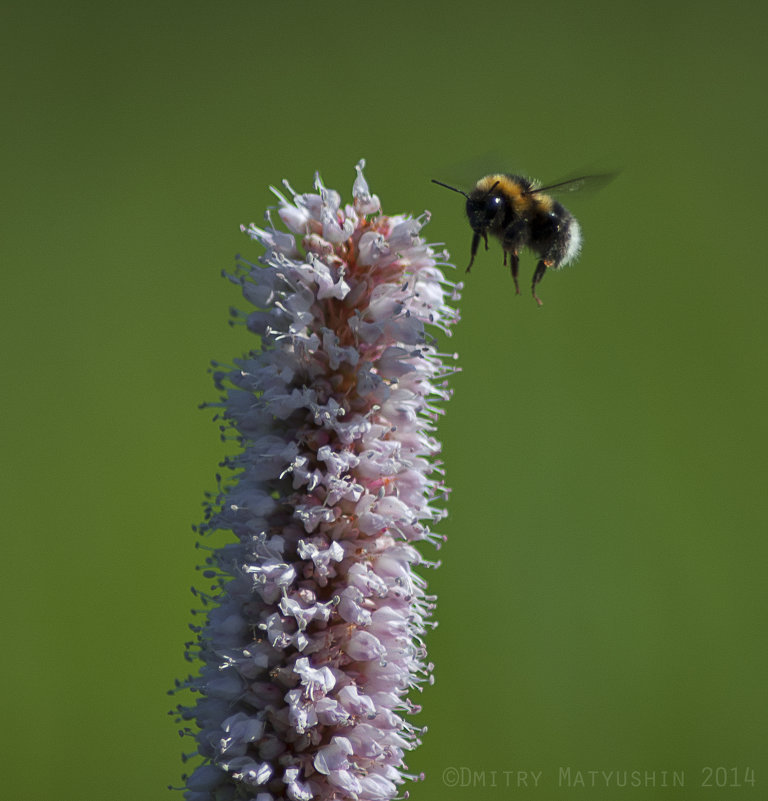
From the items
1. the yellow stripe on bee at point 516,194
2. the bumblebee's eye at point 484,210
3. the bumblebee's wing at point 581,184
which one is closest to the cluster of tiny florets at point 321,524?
the bumblebee's eye at point 484,210

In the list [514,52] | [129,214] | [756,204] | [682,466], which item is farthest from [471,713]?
[514,52]

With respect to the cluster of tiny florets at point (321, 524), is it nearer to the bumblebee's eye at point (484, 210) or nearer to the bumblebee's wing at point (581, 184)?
the bumblebee's eye at point (484, 210)

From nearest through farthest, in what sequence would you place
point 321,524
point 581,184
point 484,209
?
point 321,524
point 484,209
point 581,184

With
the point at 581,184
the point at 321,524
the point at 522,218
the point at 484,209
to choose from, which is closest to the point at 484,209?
the point at 484,209

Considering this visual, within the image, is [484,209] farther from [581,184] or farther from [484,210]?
[581,184]

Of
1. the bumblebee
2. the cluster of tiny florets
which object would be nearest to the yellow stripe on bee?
the bumblebee

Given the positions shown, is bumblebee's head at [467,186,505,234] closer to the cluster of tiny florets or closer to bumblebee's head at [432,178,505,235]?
bumblebee's head at [432,178,505,235]
